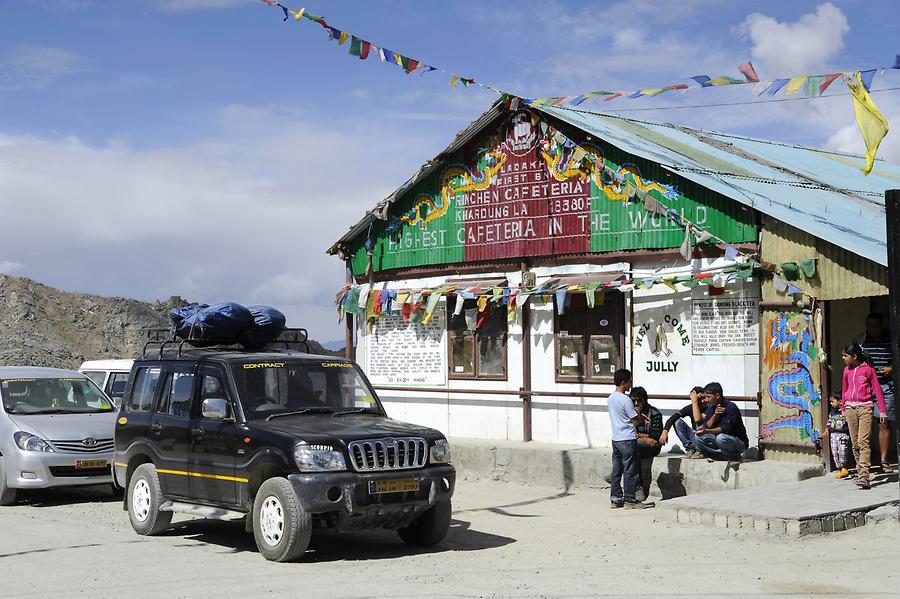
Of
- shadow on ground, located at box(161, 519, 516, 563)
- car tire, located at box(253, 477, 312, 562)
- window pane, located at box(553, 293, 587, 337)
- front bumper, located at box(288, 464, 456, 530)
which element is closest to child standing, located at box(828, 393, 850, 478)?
shadow on ground, located at box(161, 519, 516, 563)

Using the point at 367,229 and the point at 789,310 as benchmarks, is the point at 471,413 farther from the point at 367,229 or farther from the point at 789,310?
the point at 789,310

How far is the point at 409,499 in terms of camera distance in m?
10.6

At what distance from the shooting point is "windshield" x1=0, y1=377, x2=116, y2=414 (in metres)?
15.9

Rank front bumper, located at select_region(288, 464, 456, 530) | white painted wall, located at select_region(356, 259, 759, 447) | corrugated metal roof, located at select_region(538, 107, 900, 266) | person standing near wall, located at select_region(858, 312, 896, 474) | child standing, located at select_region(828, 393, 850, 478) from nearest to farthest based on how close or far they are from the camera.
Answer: front bumper, located at select_region(288, 464, 456, 530) → person standing near wall, located at select_region(858, 312, 896, 474) → child standing, located at select_region(828, 393, 850, 478) → corrugated metal roof, located at select_region(538, 107, 900, 266) → white painted wall, located at select_region(356, 259, 759, 447)

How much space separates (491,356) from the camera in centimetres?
1877

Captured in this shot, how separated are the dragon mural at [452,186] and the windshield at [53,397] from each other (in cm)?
623

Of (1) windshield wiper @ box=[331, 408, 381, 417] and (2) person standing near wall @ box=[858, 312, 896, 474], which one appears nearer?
(1) windshield wiper @ box=[331, 408, 381, 417]

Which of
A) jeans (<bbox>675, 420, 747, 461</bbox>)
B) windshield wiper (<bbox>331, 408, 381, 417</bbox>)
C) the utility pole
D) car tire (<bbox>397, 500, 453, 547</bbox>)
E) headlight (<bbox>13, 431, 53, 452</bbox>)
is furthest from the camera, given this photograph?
headlight (<bbox>13, 431, 53, 452</bbox>)

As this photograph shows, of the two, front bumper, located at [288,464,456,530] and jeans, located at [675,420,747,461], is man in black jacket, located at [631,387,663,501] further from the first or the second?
Result: front bumper, located at [288,464,456,530]

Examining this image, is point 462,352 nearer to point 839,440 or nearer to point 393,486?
point 839,440

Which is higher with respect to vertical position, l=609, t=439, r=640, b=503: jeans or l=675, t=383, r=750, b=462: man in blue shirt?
l=675, t=383, r=750, b=462: man in blue shirt

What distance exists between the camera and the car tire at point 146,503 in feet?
39.4

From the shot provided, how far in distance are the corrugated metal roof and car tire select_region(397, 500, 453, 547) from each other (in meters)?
5.95

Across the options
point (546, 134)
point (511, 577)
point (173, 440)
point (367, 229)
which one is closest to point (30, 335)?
point (367, 229)
